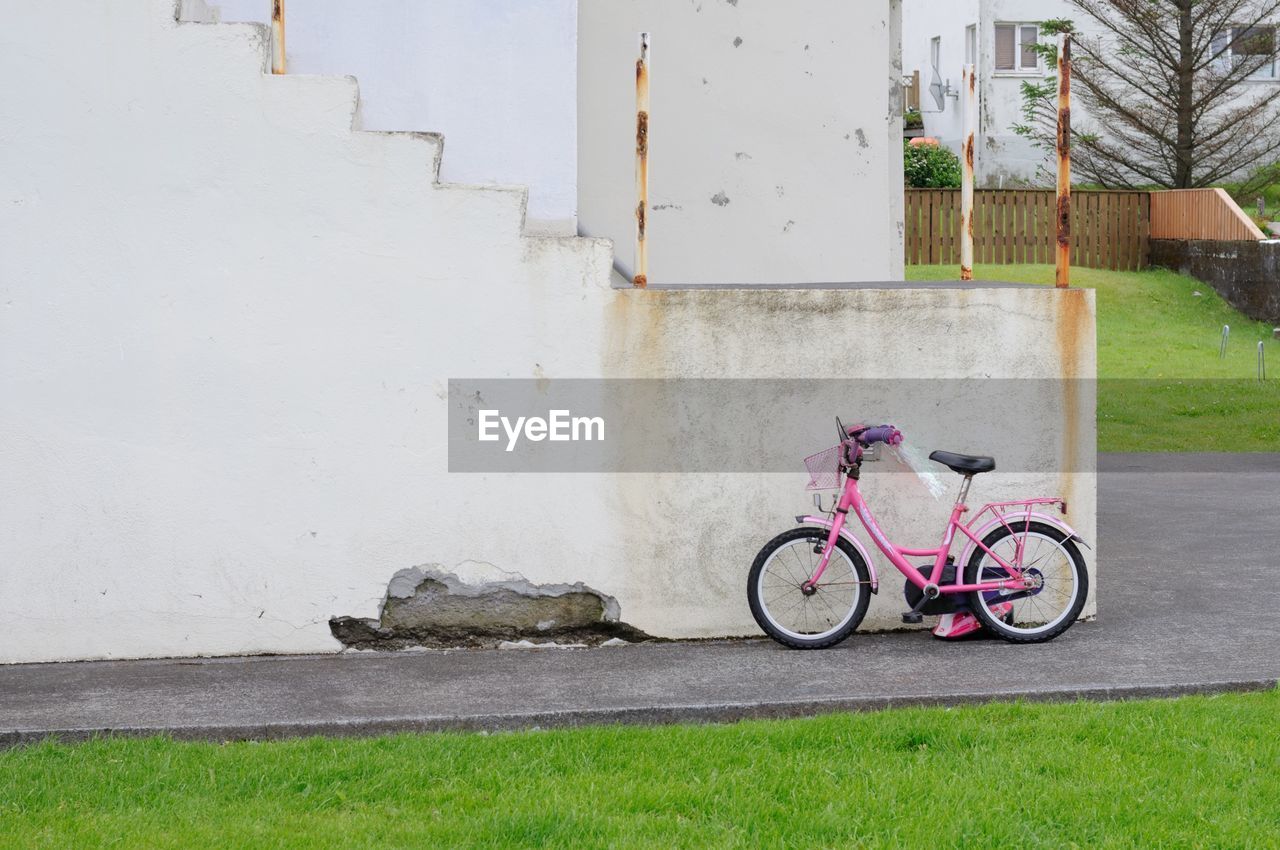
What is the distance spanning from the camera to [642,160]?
750 cm

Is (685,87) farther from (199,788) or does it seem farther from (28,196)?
(199,788)

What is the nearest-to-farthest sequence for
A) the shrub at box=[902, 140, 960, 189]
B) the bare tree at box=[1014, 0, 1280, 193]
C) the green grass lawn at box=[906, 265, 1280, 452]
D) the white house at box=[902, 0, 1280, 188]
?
the green grass lawn at box=[906, 265, 1280, 452] < the bare tree at box=[1014, 0, 1280, 193] < the shrub at box=[902, 140, 960, 189] < the white house at box=[902, 0, 1280, 188]

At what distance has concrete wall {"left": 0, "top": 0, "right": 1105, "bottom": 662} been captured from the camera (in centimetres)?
716

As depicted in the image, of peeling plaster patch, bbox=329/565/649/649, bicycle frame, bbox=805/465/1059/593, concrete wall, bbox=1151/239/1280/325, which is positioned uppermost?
concrete wall, bbox=1151/239/1280/325

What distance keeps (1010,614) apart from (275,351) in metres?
3.60

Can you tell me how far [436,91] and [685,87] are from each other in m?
2.58

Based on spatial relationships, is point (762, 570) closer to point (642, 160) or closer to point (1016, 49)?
point (642, 160)

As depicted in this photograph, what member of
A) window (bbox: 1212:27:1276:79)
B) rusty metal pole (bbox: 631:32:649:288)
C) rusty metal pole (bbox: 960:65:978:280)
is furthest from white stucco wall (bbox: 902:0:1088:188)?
rusty metal pole (bbox: 631:32:649:288)

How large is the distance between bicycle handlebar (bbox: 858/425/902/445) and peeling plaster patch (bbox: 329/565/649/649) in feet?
4.67

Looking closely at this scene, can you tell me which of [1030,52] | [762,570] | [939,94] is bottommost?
[762,570]

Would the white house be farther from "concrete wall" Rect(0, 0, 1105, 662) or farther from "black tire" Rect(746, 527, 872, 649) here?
"black tire" Rect(746, 527, 872, 649)

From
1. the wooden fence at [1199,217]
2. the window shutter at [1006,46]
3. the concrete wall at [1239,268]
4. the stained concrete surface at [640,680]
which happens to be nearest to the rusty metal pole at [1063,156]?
the stained concrete surface at [640,680]

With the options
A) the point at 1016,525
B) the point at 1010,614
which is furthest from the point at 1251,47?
the point at 1010,614

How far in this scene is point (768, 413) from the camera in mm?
7590
